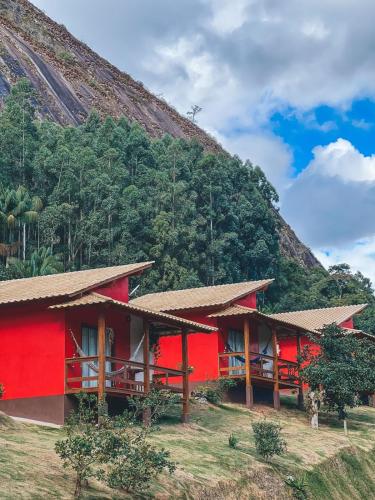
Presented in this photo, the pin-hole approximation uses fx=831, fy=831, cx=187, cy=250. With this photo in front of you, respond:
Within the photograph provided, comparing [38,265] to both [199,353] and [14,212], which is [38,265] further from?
[199,353]

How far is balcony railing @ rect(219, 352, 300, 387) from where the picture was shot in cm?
3288

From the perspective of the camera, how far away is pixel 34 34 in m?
112

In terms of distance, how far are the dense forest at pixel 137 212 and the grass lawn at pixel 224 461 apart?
21.2 metres

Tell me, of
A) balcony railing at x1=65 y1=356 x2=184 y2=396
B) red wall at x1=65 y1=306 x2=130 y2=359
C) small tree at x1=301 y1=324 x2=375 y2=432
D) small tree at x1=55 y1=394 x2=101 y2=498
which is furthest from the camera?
small tree at x1=301 y1=324 x2=375 y2=432

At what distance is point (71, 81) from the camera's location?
342ft

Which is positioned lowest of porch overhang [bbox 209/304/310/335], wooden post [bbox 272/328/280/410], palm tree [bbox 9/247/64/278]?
wooden post [bbox 272/328/280/410]

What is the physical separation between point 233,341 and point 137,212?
2462 cm

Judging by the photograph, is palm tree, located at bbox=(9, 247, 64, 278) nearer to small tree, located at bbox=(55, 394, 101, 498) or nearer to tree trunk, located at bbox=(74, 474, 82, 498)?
small tree, located at bbox=(55, 394, 101, 498)

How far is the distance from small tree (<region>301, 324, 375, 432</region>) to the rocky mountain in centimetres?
6006

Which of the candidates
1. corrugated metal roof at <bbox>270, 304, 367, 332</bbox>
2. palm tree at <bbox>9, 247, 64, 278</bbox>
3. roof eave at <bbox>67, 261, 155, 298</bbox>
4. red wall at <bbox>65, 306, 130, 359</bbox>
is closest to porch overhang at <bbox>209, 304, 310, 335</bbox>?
roof eave at <bbox>67, 261, 155, 298</bbox>

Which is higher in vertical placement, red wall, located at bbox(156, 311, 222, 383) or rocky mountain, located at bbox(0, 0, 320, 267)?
rocky mountain, located at bbox(0, 0, 320, 267)

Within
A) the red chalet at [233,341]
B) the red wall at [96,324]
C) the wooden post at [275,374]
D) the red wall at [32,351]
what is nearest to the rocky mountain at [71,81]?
the red chalet at [233,341]

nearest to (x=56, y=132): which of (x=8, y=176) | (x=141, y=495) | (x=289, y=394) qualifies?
(x=8, y=176)

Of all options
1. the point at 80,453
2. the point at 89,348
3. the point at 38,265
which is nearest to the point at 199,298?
the point at 89,348
